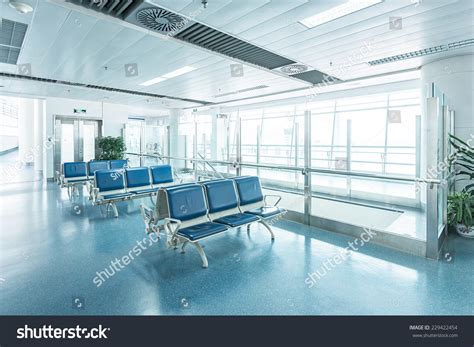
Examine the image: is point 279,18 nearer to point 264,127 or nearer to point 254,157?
point 254,157

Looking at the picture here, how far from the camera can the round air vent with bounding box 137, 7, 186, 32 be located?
2904mm

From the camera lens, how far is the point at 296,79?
616 cm

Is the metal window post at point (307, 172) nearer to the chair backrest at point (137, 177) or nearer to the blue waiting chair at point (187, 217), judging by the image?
the blue waiting chair at point (187, 217)

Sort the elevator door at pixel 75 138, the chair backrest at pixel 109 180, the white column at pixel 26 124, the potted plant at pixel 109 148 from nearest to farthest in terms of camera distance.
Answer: the chair backrest at pixel 109 180 → the potted plant at pixel 109 148 → the elevator door at pixel 75 138 → the white column at pixel 26 124

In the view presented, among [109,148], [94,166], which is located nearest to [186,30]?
[94,166]

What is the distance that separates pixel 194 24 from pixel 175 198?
2105mm

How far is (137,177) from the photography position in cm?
562

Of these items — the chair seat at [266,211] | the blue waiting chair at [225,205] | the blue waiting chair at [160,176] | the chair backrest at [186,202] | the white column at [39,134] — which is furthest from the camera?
the white column at [39,134]

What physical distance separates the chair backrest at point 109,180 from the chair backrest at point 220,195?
101 inches

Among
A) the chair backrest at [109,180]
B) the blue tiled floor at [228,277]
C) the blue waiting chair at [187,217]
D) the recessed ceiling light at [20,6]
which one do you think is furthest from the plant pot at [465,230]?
the recessed ceiling light at [20,6]

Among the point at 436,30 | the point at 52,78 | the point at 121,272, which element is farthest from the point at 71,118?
the point at 436,30

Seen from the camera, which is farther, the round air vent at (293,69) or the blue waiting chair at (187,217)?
the round air vent at (293,69)

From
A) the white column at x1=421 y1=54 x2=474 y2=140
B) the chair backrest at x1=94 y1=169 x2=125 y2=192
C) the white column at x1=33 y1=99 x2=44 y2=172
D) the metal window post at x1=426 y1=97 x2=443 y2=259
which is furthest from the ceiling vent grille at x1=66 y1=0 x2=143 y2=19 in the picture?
the white column at x1=33 y1=99 x2=44 y2=172

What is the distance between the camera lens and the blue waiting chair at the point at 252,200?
3.86 metres
